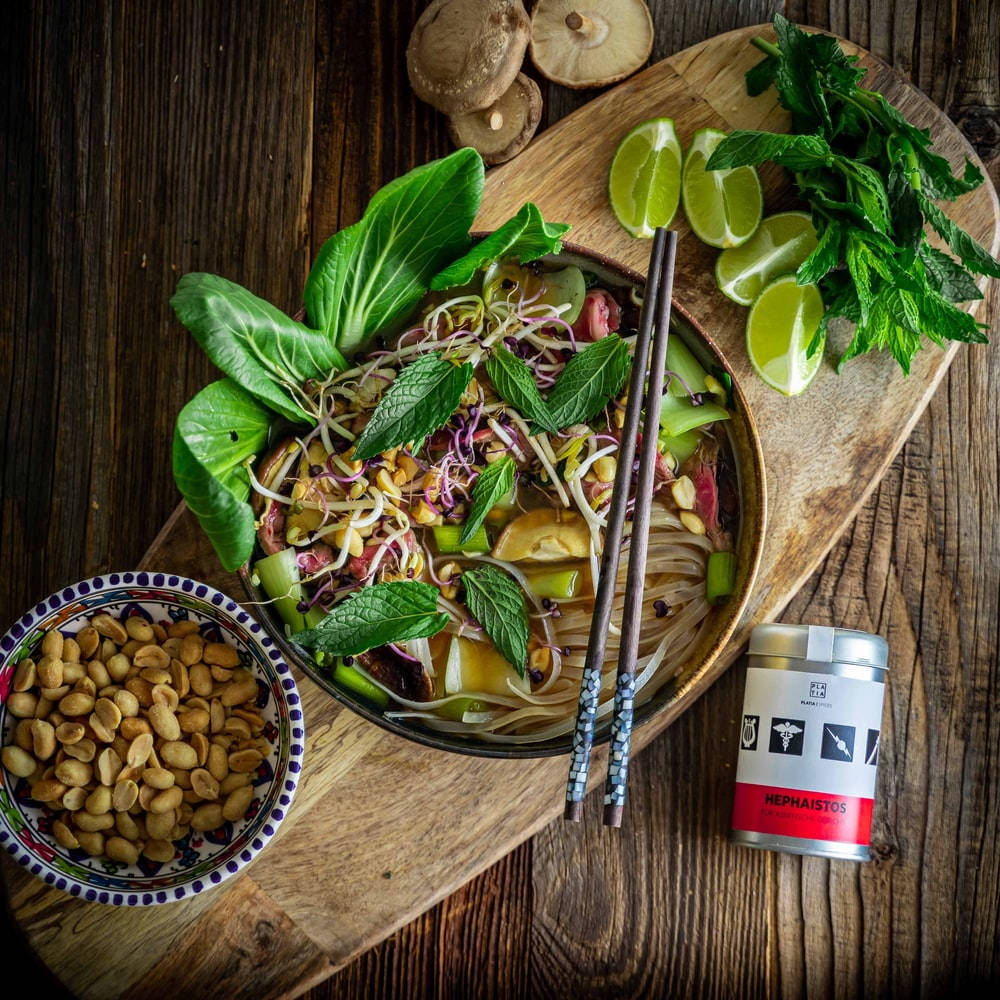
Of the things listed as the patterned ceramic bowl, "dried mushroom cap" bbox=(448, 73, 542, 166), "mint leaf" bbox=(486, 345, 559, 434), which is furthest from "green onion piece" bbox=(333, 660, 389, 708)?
"dried mushroom cap" bbox=(448, 73, 542, 166)

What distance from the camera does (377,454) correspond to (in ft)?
7.02

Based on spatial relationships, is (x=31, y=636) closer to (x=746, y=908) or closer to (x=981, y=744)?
(x=746, y=908)

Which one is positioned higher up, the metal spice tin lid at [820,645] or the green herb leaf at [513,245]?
the green herb leaf at [513,245]

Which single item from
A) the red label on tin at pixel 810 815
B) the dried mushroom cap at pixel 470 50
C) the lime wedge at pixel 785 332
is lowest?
the red label on tin at pixel 810 815

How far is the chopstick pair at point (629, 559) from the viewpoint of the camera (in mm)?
1943

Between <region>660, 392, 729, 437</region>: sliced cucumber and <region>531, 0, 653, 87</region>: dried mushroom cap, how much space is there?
98 cm

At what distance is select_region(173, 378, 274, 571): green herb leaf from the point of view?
6.22 ft

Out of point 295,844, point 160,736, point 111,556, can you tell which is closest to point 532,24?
point 111,556

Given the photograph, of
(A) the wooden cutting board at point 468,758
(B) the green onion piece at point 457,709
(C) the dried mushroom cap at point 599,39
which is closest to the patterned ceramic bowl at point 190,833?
(A) the wooden cutting board at point 468,758

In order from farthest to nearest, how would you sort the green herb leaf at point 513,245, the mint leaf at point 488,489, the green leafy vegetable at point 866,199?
1. the green leafy vegetable at point 866,199
2. the mint leaf at point 488,489
3. the green herb leaf at point 513,245

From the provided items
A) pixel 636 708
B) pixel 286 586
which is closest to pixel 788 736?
pixel 636 708

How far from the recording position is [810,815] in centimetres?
229

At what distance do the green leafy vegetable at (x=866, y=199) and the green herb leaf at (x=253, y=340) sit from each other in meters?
1.09

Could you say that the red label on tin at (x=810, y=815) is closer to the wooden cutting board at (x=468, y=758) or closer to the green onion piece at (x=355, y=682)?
the wooden cutting board at (x=468, y=758)
